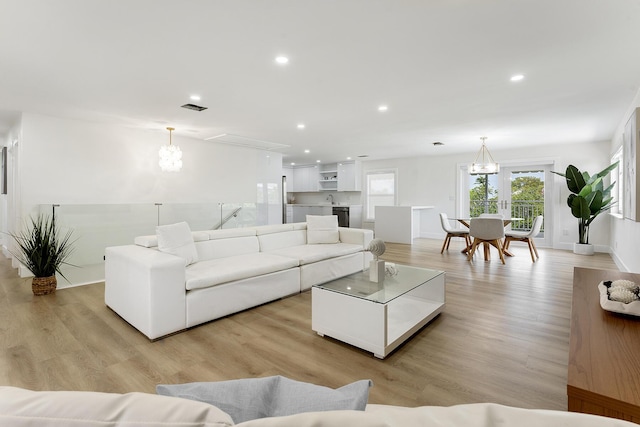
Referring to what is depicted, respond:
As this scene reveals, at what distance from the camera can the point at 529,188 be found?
7.19 metres

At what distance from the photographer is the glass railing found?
13.5 feet

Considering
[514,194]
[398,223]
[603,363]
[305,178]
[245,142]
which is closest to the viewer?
[603,363]

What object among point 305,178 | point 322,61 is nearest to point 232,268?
point 322,61

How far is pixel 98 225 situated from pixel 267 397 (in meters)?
4.77

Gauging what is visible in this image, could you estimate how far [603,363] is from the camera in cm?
111

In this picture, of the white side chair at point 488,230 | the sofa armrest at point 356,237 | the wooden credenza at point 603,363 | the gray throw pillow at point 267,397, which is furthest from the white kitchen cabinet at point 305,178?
the gray throw pillow at point 267,397

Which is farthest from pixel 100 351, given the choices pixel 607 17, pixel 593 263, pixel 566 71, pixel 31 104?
pixel 593 263

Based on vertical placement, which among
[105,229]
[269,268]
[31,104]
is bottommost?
[269,268]

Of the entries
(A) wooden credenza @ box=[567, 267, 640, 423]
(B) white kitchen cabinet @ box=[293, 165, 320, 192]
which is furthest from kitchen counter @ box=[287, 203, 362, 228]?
(A) wooden credenza @ box=[567, 267, 640, 423]

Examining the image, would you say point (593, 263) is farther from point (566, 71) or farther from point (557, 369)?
point (557, 369)

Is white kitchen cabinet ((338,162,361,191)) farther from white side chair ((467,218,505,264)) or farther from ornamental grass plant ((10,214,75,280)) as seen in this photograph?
ornamental grass plant ((10,214,75,280))

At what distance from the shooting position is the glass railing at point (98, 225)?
4.11 m

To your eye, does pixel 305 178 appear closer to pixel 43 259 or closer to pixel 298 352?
pixel 43 259

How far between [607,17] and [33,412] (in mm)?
3260
